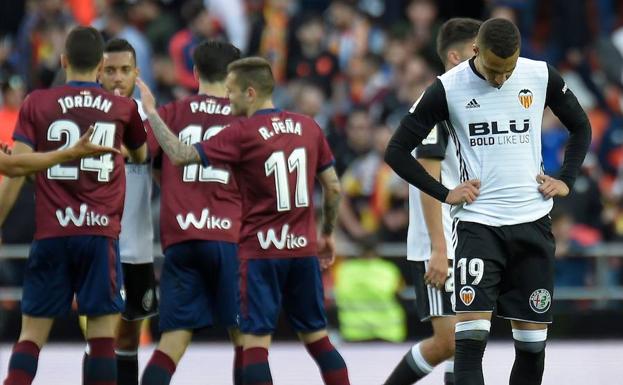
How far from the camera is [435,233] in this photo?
363 inches

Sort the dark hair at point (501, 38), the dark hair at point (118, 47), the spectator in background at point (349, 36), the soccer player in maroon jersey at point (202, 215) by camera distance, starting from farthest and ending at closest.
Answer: the spectator in background at point (349, 36), the dark hair at point (118, 47), the soccer player in maroon jersey at point (202, 215), the dark hair at point (501, 38)

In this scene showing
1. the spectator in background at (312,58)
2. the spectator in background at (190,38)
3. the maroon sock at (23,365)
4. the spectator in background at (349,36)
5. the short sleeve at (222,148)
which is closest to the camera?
the maroon sock at (23,365)

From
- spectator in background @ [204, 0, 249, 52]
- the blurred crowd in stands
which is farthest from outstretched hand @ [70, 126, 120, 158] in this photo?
spectator in background @ [204, 0, 249, 52]

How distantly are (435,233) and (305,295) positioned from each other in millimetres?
877

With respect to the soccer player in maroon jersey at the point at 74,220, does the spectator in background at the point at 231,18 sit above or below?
above

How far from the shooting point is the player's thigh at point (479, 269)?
832 cm

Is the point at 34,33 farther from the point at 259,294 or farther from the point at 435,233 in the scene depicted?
the point at 435,233

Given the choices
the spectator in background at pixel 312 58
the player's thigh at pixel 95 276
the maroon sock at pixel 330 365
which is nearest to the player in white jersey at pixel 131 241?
the player's thigh at pixel 95 276

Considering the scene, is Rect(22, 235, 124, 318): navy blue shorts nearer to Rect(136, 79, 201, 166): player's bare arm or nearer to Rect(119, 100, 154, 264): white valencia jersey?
Rect(136, 79, 201, 166): player's bare arm

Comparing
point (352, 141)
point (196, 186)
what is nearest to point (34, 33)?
point (352, 141)

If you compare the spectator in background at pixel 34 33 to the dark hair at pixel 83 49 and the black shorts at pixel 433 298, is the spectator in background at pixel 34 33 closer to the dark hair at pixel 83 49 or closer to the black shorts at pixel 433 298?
the dark hair at pixel 83 49

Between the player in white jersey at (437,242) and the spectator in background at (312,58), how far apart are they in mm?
9083

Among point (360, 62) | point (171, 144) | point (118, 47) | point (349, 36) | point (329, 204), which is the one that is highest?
point (349, 36)

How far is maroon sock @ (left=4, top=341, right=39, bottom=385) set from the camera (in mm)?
8898
